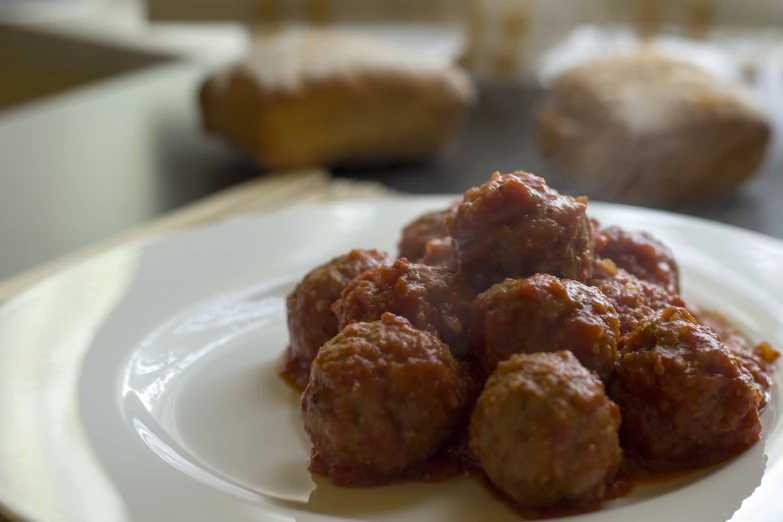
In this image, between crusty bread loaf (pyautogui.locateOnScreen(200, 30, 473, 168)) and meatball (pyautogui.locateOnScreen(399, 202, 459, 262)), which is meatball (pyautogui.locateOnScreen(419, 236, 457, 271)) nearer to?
meatball (pyautogui.locateOnScreen(399, 202, 459, 262))

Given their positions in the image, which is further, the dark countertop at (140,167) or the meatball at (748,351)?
the dark countertop at (140,167)

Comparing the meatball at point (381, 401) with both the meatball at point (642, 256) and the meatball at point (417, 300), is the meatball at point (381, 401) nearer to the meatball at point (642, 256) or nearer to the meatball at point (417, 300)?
the meatball at point (417, 300)

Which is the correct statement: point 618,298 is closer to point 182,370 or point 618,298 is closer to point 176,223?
point 182,370

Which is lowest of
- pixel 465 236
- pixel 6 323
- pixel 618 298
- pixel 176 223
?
pixel 176 223

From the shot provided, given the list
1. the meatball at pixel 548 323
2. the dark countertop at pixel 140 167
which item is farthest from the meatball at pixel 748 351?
the dark countertop at pixel 140 167

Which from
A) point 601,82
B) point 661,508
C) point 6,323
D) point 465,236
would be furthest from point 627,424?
point 601,82
